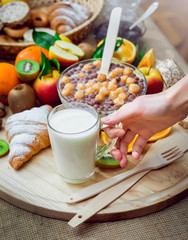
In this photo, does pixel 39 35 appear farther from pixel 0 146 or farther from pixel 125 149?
pixel 125 149

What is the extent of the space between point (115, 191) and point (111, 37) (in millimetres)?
660

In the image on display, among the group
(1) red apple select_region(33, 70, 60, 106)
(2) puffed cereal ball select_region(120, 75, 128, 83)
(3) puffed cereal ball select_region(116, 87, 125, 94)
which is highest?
(2) puffed cereal ball select_region(120, 75, 128, 83)

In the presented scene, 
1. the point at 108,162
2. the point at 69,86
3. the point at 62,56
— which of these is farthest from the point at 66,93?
the point at 108,162

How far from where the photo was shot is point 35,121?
1080mm

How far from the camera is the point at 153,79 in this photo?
1348 millimetres

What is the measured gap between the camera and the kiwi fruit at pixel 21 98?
118 cm

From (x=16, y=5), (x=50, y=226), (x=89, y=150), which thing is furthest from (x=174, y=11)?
(x=50, y=226)

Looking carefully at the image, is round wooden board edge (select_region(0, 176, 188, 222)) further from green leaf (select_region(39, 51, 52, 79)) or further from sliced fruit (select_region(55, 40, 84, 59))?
sliced fruit (select_region(55, 40, 84, 59))

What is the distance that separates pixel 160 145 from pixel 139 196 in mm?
245

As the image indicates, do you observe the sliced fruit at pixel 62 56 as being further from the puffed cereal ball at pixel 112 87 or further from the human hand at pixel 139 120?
the human hand at pixel 139 120

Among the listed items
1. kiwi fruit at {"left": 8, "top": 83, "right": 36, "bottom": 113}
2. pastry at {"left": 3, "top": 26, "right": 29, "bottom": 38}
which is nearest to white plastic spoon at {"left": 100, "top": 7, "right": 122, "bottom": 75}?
kiwi fruit at {"left": 8, "top": 83, "right": 36, "bottom": 113}

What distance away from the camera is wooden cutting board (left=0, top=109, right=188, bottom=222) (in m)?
0.90

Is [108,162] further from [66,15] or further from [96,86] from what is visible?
[66,15]

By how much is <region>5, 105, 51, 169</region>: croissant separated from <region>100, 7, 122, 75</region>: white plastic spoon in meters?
0.37
